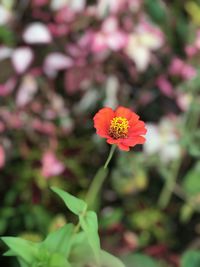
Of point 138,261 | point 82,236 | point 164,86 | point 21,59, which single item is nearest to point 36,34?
point 21,59

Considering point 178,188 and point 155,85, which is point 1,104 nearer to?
point 155,85

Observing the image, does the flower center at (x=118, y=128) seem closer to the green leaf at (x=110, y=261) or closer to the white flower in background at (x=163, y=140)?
the green leaf at (x=110, y=261)

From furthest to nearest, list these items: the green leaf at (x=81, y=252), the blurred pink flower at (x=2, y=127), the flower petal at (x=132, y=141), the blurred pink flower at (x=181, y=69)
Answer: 1. the blurred pink flower at (x=181, y=69)
2. the blurred pink flower at (x=2, y=127)
3. the green leaf at (x=81, y=252)
4. the flower petal at (x=132, y=141)

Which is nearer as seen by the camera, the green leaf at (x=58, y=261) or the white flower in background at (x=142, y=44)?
the green leaf at (x=58, y=261)

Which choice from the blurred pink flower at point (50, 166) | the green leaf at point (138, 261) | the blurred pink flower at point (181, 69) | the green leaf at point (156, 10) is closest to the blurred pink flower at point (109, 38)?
the green leaf at point (156, 10)

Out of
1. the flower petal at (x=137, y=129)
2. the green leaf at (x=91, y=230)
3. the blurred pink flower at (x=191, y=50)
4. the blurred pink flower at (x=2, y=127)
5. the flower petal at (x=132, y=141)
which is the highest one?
the blurred pink flower at (x=191, y=50)

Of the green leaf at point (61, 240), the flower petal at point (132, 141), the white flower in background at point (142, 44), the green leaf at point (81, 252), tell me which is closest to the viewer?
the flower petal at point (132, 141)

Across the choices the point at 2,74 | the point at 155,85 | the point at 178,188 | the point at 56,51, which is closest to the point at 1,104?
the point at 2,74

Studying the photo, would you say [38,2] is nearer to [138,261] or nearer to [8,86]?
[8,86]

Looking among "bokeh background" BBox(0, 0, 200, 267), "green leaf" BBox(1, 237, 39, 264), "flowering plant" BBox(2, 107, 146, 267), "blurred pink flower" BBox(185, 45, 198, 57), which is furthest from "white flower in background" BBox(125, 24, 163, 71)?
"green leaf" BBox(1, 237, 39, 264)
